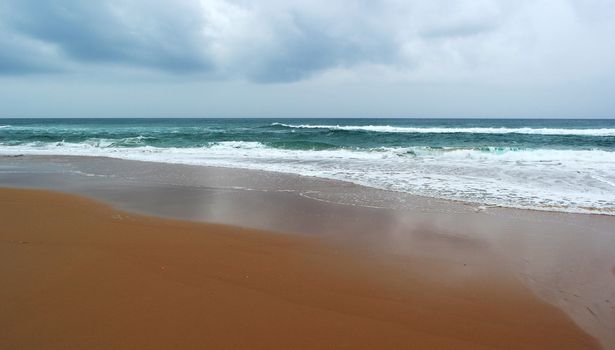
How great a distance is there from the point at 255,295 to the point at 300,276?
0.58 metres

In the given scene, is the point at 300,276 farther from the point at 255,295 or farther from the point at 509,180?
the point at 509,180

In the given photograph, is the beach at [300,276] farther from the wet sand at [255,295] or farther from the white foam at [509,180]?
the white foam at [509,180]

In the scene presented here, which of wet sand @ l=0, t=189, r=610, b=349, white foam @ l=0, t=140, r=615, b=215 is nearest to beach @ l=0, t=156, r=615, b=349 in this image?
wet sand @ l=0, t=189, r=610, b=349

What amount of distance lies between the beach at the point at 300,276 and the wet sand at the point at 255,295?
0.01 meters

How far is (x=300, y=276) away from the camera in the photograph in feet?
11.1

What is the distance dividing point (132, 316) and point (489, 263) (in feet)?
11.5

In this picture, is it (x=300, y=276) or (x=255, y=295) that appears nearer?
(x=255, y=295)

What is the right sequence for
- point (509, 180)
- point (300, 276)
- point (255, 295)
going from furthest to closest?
1. point (509, 180)
2. point (300, 276)
3. point (255, 295)

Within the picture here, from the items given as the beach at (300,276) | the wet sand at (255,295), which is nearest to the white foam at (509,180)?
the beach at (300,276)

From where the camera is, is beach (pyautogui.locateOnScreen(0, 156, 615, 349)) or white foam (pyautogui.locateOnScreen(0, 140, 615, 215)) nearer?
beach (pyautogui.locateOnScreen(0, 156, 615, 349))

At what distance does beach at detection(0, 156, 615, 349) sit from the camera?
2.45m

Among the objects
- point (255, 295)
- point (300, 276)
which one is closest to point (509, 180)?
point (300, 276)

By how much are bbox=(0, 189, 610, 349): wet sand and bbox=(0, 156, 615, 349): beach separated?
0.01m

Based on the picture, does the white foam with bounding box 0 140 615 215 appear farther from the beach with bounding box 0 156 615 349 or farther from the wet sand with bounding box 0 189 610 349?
the wet sand with bounding box 0 189 610 349
